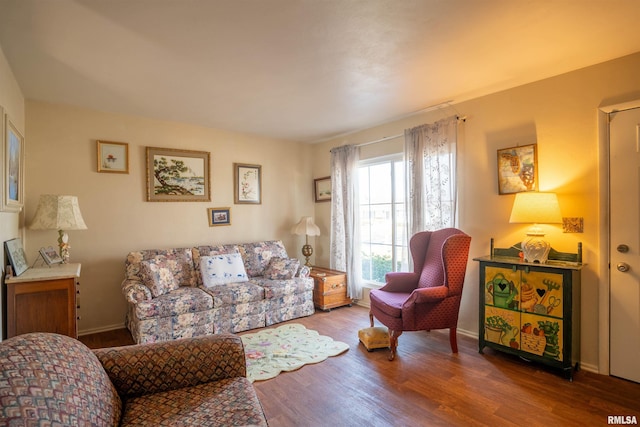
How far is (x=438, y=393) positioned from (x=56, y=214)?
3.50 meters

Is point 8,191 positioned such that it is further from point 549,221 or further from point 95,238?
point 549,221

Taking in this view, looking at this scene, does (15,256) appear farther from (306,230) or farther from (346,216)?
(346,216)

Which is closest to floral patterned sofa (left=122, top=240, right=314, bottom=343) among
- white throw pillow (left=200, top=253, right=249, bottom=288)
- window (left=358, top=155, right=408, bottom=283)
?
white throw pillow (left=200, top=253, right=249, bottom=288)

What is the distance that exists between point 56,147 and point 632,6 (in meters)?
4.81

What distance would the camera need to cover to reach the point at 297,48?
2.26 meters

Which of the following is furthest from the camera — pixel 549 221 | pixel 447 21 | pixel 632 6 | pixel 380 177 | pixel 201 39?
pixel 380 177

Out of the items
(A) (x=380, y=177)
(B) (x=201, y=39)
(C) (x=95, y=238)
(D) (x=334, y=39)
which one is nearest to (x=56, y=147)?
(C) (x=95, y=238)

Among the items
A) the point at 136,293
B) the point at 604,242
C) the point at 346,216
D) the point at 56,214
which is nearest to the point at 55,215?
the point at 56,214

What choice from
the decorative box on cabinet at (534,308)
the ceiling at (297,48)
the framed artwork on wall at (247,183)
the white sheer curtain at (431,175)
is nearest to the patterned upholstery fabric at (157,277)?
the framed artwork on wall at (247,183)

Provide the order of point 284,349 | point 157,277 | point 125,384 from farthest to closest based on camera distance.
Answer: point 157,277
point 284,349
point 125,384

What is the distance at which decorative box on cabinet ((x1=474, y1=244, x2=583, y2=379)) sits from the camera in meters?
2.46

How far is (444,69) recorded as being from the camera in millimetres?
2645

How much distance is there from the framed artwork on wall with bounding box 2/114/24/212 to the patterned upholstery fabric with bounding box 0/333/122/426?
1719mm

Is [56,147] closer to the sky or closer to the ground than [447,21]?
closer to the ground
